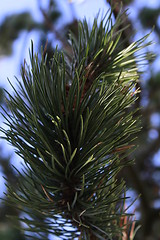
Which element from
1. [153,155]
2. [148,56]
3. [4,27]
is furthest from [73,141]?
[4,27]

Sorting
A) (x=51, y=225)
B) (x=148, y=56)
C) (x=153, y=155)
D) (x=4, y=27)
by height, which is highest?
(x=4, y=27)

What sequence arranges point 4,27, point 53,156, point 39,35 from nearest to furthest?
point 53,156 < point 39,35 < point 4,27

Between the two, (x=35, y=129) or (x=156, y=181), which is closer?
(x=35, y=129)

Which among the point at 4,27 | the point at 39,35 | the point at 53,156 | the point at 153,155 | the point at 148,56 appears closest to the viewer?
the point at 53,156

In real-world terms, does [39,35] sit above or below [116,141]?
above

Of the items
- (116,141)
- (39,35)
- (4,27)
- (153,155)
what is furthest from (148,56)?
(4,27)

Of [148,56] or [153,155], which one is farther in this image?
[153,155]

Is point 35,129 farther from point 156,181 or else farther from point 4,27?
point 4,27

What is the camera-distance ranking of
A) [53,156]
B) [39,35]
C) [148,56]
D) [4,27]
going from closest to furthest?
1. [53,156]
2. [148,56]
3. [39,35]
4. [4,27]

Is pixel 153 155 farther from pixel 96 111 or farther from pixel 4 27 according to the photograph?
pixel 96 111
